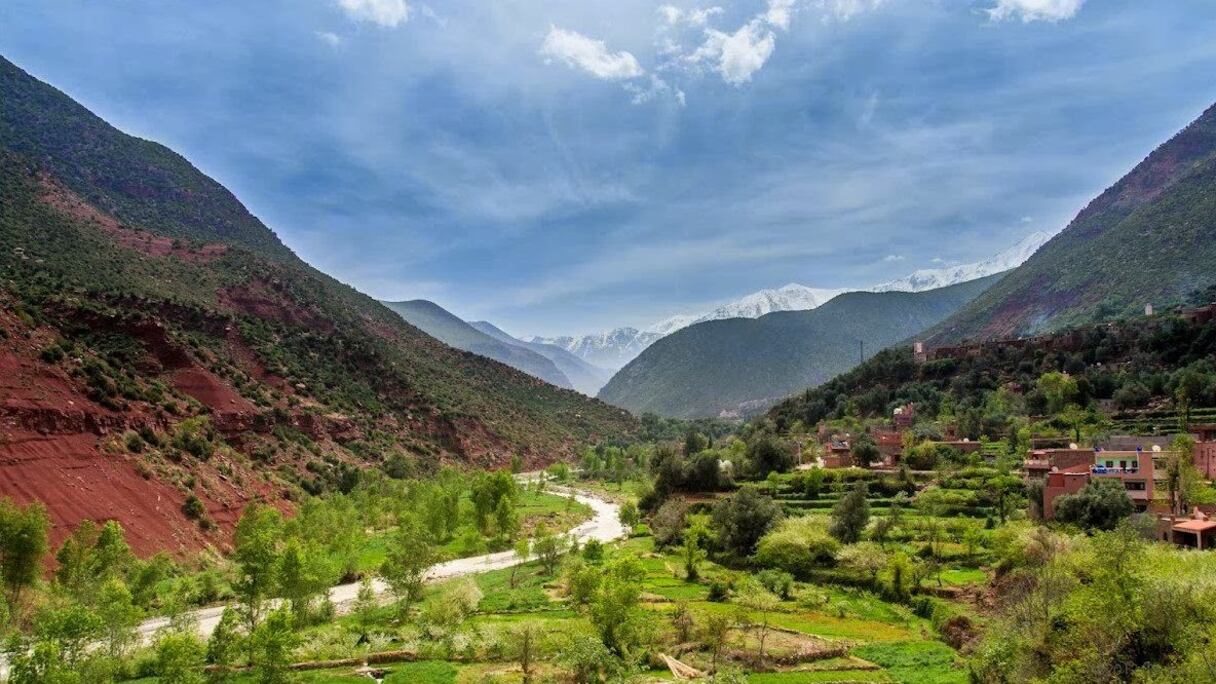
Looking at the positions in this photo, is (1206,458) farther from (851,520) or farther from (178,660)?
(178,660)

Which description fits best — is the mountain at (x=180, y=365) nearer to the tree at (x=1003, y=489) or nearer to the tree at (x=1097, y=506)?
the tree at (x=1003, y=489)

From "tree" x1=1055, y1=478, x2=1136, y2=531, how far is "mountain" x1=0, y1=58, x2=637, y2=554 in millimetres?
58153

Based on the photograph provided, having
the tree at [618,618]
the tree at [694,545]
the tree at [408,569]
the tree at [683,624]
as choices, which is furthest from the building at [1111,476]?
the tree at [408,569]

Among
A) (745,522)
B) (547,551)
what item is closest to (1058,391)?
(745,522)

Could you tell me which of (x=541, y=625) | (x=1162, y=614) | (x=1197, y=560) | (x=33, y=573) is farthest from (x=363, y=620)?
(x=1197, y=560)

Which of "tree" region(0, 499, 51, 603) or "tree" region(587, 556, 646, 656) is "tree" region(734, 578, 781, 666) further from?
"tree" region(0, 499, 51, 603)

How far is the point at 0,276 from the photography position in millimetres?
67625

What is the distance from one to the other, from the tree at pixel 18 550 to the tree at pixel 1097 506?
5599cm

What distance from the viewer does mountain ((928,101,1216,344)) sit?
127 meters

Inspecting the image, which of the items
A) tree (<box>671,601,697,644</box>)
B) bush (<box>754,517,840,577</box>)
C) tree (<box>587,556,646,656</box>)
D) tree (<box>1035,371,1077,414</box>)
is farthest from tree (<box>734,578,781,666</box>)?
tree (<box>1035,371,1077,414</box>)

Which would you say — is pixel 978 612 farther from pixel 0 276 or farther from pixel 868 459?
pixel 0 276

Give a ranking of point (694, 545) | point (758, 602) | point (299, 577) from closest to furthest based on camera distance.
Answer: point (299, 577) → point (758, 602) → point (694, 545)

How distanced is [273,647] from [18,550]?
20.9m

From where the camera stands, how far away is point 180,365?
76625mm
